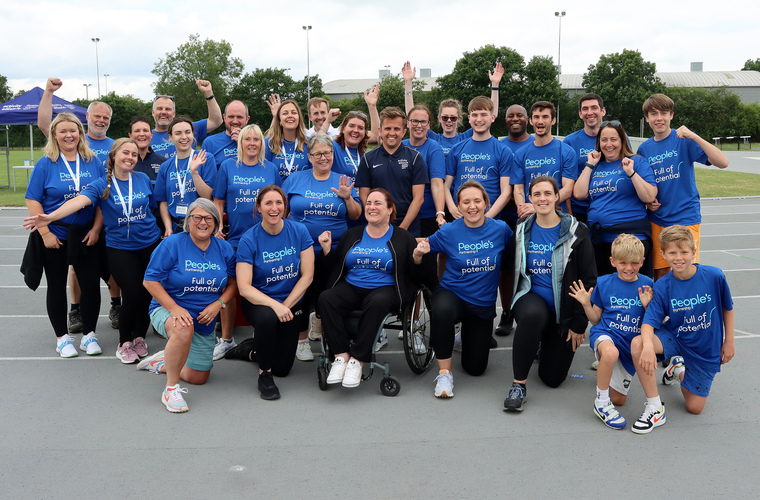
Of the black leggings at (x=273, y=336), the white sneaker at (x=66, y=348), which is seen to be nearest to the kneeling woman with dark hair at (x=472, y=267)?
the black leggings at (x=273, y=336)

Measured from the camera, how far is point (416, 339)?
495 centimetres

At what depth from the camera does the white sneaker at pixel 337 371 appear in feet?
14.2

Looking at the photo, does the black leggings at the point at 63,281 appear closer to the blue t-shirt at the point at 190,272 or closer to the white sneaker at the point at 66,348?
Result: the white sneaker at the point at 66,348

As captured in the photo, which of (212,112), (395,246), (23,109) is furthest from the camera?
(23,109)

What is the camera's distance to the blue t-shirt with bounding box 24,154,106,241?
17.0ft

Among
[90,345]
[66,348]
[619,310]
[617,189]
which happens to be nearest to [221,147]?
[90,345]

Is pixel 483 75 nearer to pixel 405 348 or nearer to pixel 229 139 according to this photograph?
pixel 229 139

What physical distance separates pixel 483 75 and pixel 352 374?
173 feet

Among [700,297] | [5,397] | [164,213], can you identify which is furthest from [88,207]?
[700,297]

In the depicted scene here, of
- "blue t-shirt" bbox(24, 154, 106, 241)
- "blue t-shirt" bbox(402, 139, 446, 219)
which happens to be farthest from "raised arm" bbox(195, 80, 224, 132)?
"blue t-shirt" bbox(402, 139, 446, 219)

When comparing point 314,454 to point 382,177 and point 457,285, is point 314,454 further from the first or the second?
point 382,177

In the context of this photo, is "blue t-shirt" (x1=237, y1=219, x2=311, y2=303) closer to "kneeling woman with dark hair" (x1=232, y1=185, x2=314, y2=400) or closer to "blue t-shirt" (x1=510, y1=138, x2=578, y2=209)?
"kneeling woman with dark hair" (x1=232, y1=185, x2=314, y2=400)

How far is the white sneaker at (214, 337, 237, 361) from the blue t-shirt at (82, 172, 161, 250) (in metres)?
1.04

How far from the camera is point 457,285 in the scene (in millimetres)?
4801
